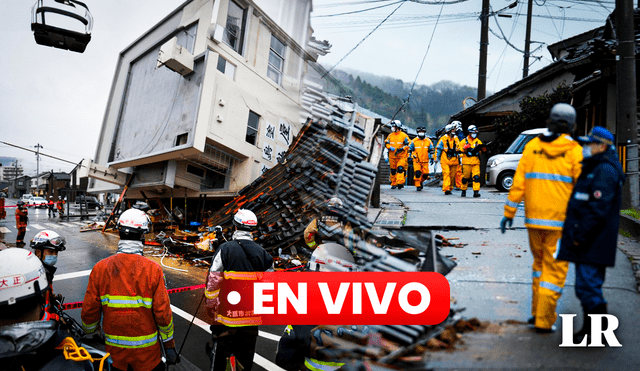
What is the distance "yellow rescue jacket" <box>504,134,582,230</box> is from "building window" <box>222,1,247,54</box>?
11.2 metres

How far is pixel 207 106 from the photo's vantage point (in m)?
10.8

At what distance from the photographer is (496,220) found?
2.51m

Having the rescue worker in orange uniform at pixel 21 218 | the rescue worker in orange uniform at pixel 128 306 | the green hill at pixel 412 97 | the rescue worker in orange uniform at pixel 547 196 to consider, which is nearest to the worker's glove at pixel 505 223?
the rescue worker in orange uniform at pixel 547 196

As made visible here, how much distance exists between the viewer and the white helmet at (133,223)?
2641 millimetres

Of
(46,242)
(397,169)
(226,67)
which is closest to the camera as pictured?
(46,242)

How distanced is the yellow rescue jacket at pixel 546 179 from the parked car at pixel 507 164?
0.54 ft

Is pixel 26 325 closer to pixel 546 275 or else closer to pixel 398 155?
pixel 546 275

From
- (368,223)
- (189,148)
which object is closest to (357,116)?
(368,223)

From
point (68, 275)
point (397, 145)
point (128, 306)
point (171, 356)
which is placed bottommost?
point (68, 275)

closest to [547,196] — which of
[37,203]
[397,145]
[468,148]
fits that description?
[468,148]

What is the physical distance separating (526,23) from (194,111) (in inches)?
390

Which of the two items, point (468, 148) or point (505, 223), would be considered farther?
point (468, 148)

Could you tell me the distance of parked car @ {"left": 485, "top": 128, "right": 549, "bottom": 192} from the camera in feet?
7.71

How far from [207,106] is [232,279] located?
28.8ft
